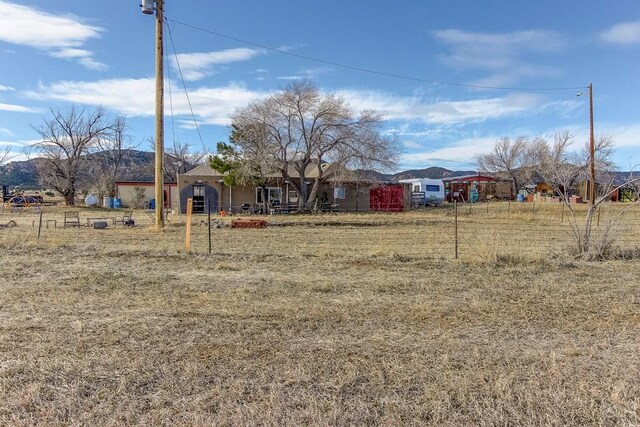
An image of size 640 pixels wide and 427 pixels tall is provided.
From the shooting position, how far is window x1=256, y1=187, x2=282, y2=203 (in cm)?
3606

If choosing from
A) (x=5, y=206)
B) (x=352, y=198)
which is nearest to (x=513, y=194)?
(x=352, y=198)

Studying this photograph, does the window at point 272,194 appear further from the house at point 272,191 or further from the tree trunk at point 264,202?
the tree trunk at point 264,202

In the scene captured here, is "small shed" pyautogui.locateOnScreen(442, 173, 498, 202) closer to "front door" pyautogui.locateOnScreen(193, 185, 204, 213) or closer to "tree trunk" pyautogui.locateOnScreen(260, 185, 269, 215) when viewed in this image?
"tree trunk" pyautogui.locateOnScreen(260, 185, 269, 215)

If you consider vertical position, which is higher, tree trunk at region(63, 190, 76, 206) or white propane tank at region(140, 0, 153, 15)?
white propane tank at region(140, 0, 153, 15)

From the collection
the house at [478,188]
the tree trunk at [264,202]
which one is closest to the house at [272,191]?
the tree trunk at [264,202]

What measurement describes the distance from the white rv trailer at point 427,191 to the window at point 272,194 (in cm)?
1526

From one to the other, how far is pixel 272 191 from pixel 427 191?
19.0 m

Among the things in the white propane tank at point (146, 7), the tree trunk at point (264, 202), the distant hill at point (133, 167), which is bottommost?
the tree trunk at point (264, 202)

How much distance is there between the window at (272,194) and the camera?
3606cm

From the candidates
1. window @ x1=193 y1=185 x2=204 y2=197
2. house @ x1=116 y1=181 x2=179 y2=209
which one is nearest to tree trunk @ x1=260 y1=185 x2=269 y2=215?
window @ x1=193 y1=185 x2=204 y2=197

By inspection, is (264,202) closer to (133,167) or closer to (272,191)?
(272,191)

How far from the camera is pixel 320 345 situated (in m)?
4.89

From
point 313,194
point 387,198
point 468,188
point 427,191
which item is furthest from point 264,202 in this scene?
point 468,188

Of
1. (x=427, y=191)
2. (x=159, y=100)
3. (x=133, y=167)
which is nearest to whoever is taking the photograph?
(x=159, y=100)
